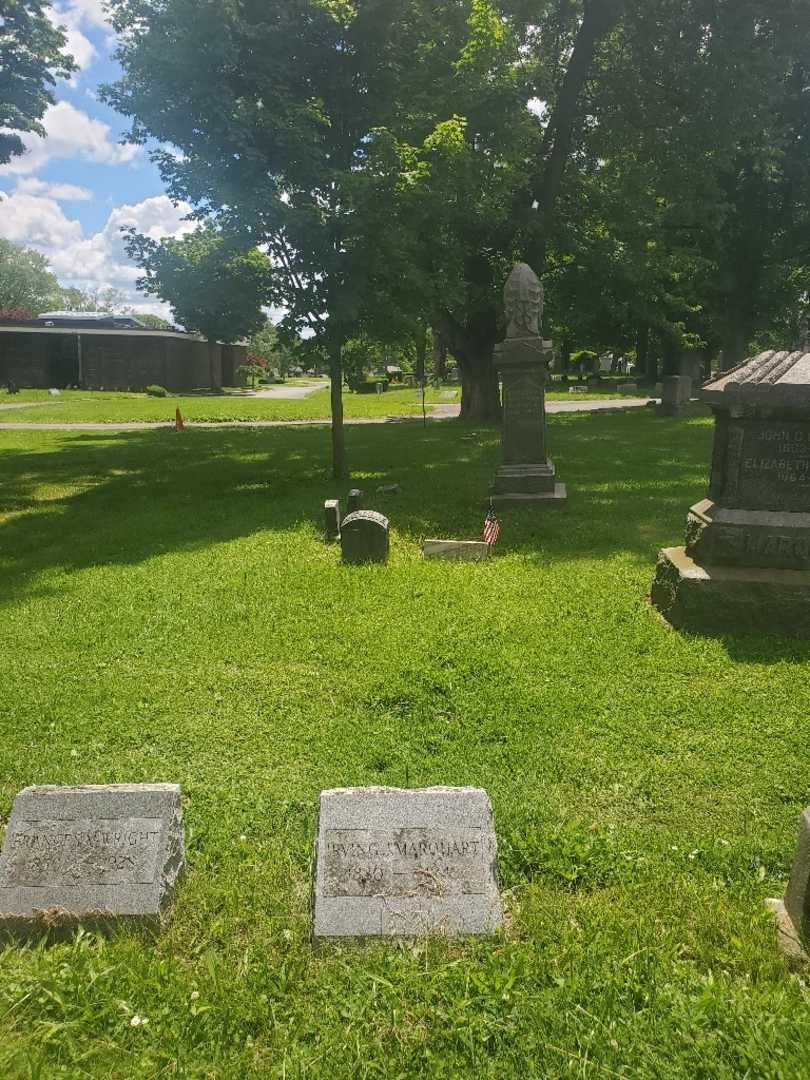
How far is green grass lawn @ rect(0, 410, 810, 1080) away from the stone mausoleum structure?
336 millimetres

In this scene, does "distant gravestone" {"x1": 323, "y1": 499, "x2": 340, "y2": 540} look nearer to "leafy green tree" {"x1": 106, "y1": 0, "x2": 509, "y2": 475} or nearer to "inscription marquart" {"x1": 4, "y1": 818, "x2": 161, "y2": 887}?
"leafy green tree" {"x1": 106, "y1": 0, "x2": 509, "y2": 475}

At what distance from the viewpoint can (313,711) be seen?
505cm

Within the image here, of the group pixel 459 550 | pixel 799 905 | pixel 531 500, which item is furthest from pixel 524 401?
pixel 799 905

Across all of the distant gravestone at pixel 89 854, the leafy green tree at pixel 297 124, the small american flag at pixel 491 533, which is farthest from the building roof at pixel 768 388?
the leafy green tree at pixel 297 124

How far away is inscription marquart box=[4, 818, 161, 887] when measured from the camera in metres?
3.16

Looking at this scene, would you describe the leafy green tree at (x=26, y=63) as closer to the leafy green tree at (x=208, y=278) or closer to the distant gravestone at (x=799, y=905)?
the leafy green tree at (x=208, y=278)

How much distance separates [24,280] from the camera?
85438mm

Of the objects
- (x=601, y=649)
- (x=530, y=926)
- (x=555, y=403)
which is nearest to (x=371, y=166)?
(x=601, y=649)

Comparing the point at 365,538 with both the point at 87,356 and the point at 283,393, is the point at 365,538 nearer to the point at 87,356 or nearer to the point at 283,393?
the point at 87,356

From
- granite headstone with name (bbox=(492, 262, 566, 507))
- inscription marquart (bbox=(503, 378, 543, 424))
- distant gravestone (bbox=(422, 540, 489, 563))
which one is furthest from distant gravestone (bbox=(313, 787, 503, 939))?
inscription marquart (bbox=(503, 378, 543, 424))

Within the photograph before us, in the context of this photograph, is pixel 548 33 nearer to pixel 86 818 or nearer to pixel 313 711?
pixel 313 711

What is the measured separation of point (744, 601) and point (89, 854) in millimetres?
5226

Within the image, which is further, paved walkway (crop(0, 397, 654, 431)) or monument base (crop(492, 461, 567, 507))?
paved walkway (crop(0, 397, 654, 431))

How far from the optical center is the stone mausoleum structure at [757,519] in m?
6.02
